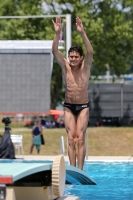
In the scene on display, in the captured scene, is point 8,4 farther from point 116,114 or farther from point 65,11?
point 116,114

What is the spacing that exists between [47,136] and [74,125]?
19908 millimetres

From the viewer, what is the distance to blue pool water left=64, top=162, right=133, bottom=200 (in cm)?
892

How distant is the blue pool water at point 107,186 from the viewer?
8.92m

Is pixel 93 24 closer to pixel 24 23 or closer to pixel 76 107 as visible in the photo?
pixel 24 23

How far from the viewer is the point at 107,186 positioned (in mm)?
10398

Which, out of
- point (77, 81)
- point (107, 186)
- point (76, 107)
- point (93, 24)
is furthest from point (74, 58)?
point (93, 24)

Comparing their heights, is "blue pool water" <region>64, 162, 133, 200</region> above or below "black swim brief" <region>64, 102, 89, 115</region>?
below

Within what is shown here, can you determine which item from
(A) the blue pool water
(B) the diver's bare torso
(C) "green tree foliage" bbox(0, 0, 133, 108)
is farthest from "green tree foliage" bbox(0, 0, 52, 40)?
(B) the diver's bare torso

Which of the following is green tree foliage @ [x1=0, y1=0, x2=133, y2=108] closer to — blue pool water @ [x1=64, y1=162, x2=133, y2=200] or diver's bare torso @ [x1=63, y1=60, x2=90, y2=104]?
blue pool water @ [x1=64, y1=162, x2=133, y2=200]

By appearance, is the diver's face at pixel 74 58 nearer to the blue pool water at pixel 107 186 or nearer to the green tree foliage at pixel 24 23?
the blue pool water at pixel 107 186

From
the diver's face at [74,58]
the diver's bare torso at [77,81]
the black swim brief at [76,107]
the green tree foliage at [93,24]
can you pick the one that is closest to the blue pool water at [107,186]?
the black swim brief at [76,107]

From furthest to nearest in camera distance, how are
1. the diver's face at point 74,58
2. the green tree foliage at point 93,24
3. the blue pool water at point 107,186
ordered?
the green tree foliage at point 93,24
the diver's face at point 74,58
the blue pool water at point 107,186

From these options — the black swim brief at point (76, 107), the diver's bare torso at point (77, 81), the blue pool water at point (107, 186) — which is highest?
the diver's bare torso at point (77, 81)

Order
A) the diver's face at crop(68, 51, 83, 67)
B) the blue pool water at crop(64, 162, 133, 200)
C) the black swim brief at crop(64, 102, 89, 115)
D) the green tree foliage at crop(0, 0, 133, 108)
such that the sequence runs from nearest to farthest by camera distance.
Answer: the blue pool water at crop(64, 162, 133, 200) → the diver's face at crop(68, 51, 83, 67) → the black swim brief at crop(64, 102, 89, 115) → the green tree foliage at crop(0, 0, 133, 108)
